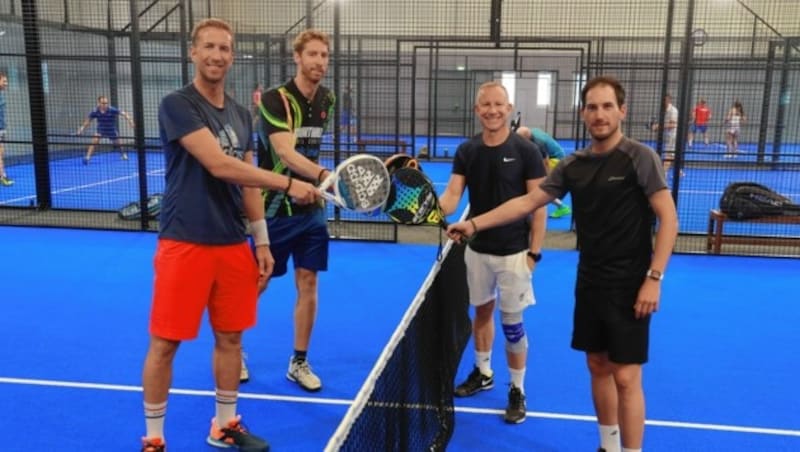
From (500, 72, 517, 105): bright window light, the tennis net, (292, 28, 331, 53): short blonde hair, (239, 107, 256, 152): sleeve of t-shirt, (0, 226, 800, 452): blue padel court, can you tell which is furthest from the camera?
(500, 72, 517, 105): bright window light

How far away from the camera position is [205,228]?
3.23 meters

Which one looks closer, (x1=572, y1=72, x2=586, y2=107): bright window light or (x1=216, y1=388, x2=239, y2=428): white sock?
(x1=216, y1=388, x2=239, y2=428): white sock

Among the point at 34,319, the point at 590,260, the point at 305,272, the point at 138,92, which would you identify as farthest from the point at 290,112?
the point at 138,92

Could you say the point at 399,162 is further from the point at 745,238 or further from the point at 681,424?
the point at 745,238

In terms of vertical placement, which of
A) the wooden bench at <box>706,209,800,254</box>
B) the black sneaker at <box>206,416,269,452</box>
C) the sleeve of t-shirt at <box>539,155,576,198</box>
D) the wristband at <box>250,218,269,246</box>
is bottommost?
the black sneaker at <box>206,416,269,452</box>

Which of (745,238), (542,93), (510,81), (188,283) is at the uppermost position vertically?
(510,81)

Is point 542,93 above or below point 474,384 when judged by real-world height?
above

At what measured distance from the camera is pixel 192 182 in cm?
Answer: 321

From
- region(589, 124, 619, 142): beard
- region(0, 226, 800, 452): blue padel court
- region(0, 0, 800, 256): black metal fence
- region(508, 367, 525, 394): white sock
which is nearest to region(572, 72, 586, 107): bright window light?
region(0, 0, 800, 256): black metal fence

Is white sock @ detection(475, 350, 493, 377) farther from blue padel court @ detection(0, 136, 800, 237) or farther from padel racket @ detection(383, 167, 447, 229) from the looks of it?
blue padel court @ detection(0, 136, 800, 237)

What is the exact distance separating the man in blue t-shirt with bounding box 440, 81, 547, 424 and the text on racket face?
72cm

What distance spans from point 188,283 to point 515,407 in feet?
6.57

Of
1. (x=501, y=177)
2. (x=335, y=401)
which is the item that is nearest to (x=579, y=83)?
(x=501, y=177)

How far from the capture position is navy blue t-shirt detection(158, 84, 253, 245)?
310 centimetres
